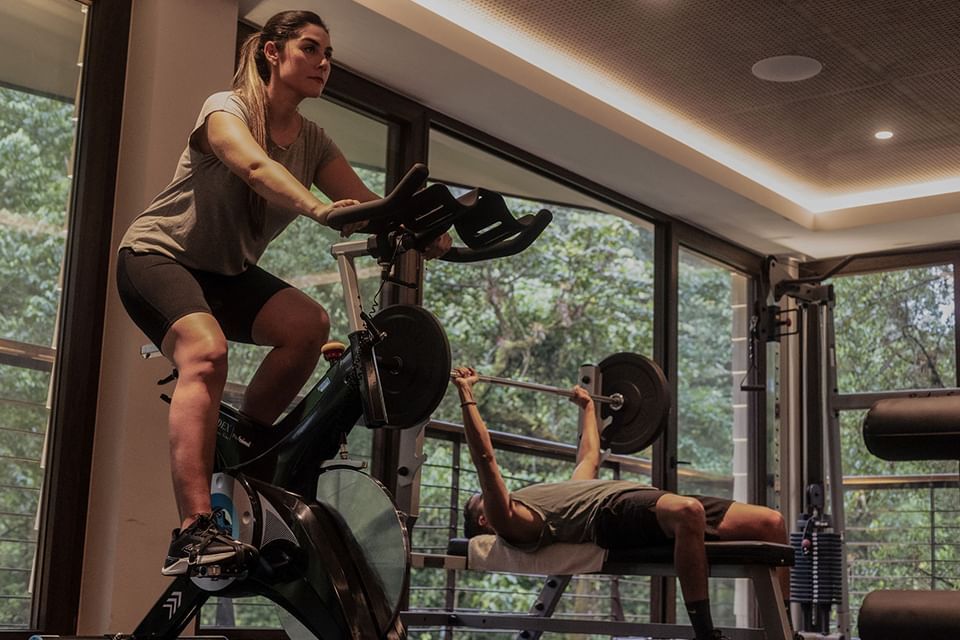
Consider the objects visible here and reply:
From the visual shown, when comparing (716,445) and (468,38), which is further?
(716,445)

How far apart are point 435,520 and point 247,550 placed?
5.30 metres

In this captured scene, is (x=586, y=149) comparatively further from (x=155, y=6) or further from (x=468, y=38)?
(x=155, y=6)

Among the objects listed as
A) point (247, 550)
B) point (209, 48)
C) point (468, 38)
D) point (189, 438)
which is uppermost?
point (468, 38)

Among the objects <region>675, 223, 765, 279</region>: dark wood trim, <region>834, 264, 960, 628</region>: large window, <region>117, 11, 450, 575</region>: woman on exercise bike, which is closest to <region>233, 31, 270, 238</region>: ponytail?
<region>117, 11, 450, 575</region>: woman on exercise bike

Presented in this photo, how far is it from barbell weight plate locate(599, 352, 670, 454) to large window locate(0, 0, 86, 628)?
210cm

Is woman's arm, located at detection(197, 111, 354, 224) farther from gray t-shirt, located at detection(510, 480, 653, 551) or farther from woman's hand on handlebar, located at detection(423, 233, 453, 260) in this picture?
gray t-shirt, located at detection(510, 480, 653, 551)

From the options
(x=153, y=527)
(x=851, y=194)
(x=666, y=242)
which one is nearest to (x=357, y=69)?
(x=153, y=527)

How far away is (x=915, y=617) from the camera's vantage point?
77cm

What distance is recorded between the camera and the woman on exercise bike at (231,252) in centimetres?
199

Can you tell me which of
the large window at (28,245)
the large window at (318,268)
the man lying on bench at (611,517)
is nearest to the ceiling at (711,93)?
the large window at (318,268)

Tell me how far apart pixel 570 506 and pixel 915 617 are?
2.76 m

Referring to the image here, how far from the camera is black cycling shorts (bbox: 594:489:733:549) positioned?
11.0ft

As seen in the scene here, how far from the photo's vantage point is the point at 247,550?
1.94m

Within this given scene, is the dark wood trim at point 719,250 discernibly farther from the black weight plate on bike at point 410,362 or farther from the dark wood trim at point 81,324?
the black weight plate on bike at point 410,362
